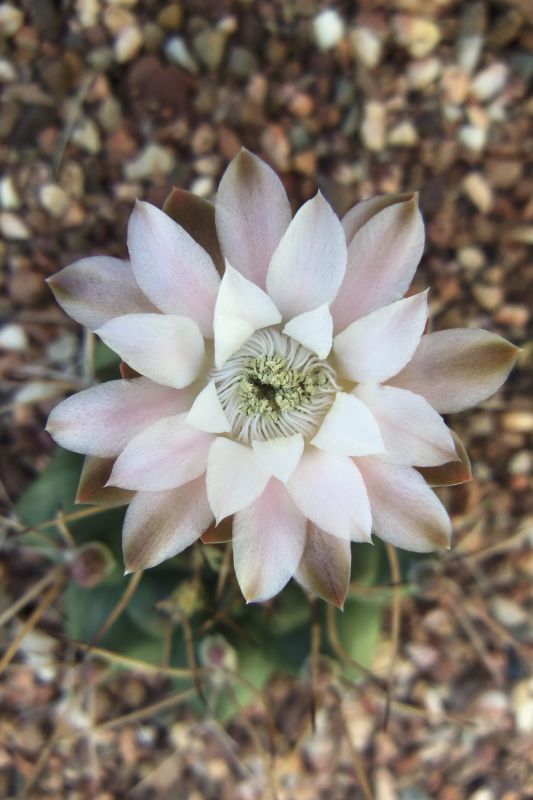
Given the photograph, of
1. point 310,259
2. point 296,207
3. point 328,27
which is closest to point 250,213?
point 310,259

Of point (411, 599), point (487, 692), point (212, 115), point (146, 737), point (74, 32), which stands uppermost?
point (74, 32)

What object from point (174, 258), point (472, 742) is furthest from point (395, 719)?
point (174, 258)

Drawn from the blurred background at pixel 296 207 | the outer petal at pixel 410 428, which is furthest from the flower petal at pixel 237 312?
the blurred background at pixel 296 207

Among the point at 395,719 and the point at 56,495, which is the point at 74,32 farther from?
the point at 395,719

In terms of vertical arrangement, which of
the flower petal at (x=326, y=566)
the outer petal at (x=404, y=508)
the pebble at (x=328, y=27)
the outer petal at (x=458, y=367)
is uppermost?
the pebble at (x=328, y=27)

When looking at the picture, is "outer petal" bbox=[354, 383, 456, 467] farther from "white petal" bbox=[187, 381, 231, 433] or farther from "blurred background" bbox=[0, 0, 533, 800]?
"blurred background" bbox=[0, 0, 533, 800]

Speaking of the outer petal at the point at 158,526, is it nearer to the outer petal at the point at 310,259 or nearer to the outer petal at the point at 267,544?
the outer petal at the point at 267,544

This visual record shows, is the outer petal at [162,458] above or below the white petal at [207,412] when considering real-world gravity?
below
